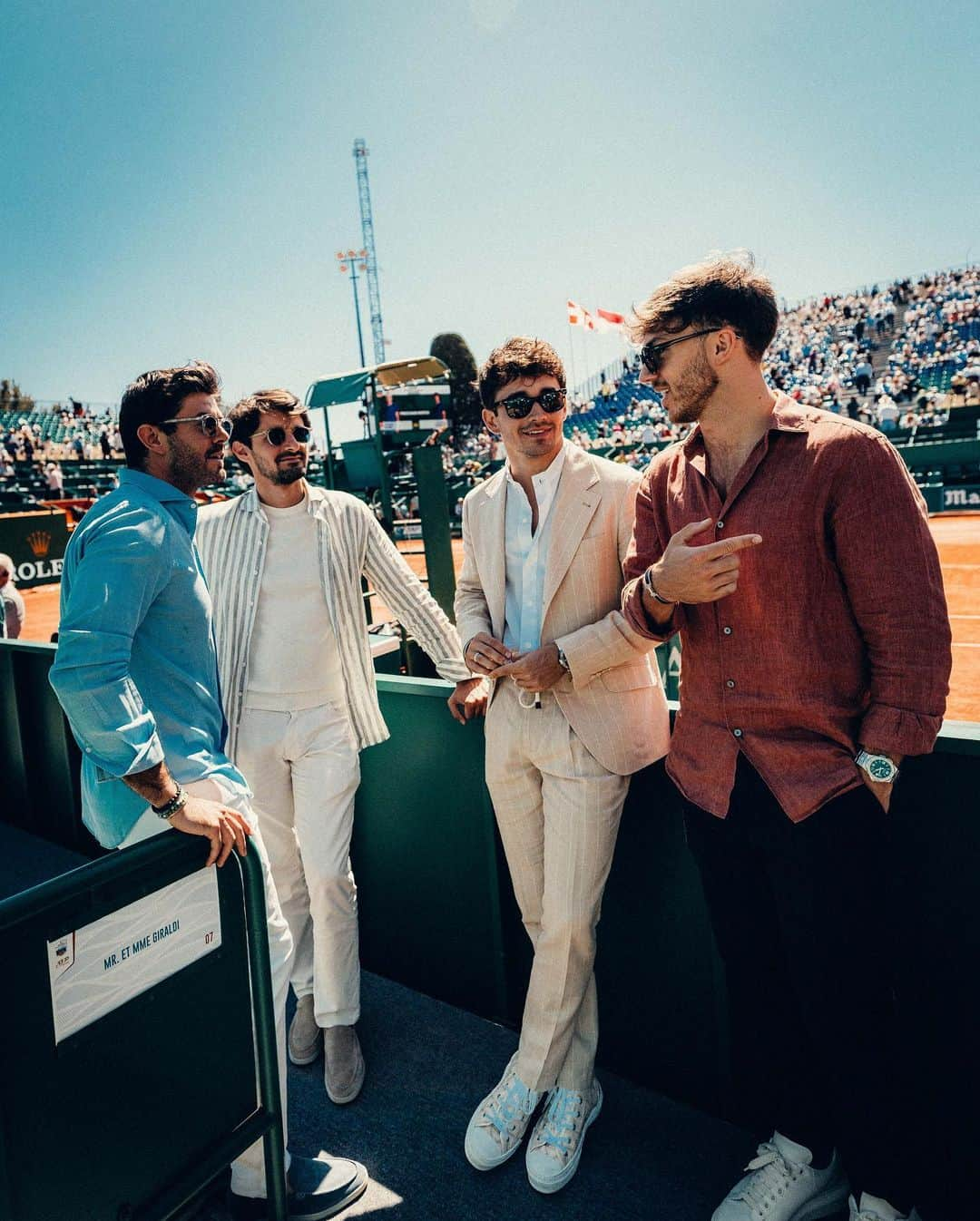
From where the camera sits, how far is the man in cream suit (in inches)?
85.7

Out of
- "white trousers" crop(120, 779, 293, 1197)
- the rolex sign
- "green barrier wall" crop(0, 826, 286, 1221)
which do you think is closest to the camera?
"green barrier wall" crop(0, 826, 286, 1221)

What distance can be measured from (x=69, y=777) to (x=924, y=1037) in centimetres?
422

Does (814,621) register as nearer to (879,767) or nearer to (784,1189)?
(879,767)

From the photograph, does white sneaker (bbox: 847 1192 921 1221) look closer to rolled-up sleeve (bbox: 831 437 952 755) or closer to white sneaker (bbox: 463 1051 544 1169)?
white sneaker (bbox: 463 1051 544 1169)

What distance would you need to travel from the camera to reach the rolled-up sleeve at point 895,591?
5.08 ft

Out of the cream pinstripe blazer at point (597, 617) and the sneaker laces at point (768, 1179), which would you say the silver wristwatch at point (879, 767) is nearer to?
the cream pinstripe blazer at point (597, 617)

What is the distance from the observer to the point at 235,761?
264 centimetres

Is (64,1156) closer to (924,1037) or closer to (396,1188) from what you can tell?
(396,1188)

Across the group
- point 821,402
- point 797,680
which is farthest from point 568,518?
point 821,402

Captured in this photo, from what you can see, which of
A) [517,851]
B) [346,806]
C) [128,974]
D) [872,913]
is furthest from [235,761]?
[872,913]

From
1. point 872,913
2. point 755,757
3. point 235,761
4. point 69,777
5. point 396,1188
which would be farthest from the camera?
point 69,777

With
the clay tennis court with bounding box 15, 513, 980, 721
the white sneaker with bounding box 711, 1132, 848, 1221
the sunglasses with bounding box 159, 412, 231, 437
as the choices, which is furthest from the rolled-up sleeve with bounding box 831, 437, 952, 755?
the clay tennis court with bounding box 15, 513, 980, 721

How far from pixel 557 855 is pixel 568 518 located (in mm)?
924

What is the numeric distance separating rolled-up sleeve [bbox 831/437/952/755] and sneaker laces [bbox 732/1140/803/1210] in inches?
43.8
